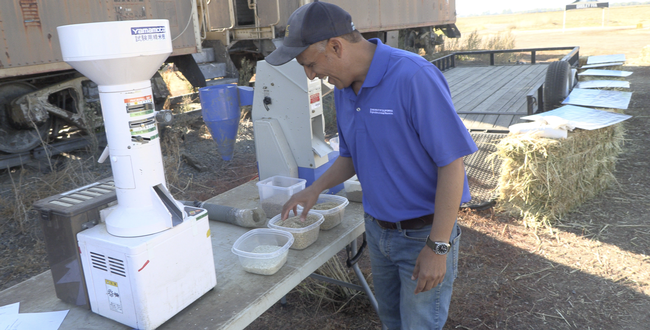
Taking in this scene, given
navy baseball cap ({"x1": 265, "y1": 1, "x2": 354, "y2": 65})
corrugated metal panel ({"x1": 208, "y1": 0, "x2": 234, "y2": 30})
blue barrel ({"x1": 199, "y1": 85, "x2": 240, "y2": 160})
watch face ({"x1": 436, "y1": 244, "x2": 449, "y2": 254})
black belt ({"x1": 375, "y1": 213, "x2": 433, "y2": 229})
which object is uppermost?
corrugated metal panel ({"x1": 208, "y1": 0, "x2": 234, "y2": 30})

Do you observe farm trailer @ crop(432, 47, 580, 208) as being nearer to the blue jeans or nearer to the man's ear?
the blue jeans

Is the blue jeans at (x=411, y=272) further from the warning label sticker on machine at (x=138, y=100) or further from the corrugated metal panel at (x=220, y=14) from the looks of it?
the corrugated metal panel at (x=220, y=14)

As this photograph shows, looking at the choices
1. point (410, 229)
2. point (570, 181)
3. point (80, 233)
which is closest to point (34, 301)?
point (80, 233)

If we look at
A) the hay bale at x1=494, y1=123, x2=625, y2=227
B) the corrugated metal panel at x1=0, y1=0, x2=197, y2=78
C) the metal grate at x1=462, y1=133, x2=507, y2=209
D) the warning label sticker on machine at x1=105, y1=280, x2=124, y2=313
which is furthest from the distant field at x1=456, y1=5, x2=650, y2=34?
the warning label sticker on machine at x1=105, y1=280, x2=124, y2=313

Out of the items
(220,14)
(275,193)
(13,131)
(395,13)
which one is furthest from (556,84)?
(395,13)

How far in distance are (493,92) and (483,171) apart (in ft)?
8.32

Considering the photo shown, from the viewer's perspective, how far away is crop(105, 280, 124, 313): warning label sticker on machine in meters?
1.48

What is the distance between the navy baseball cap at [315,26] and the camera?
62.1 inches

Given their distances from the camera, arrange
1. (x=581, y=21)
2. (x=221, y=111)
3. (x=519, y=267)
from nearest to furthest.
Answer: (x=221, y=111) → (x=519, y=267) → (x=581, y=21)

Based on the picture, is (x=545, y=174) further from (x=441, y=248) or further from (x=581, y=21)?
(x=581, y=21)

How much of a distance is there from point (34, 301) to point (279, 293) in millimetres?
937

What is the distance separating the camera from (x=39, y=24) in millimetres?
5230

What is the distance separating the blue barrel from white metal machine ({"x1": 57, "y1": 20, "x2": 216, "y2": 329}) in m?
1.02

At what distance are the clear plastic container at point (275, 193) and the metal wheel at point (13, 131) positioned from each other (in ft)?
13.7
